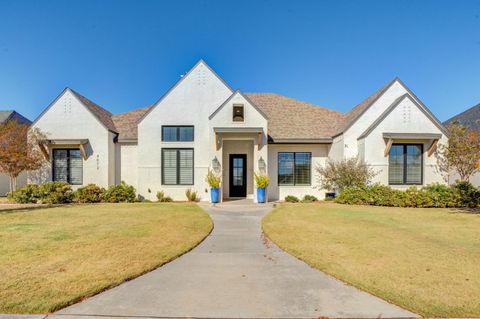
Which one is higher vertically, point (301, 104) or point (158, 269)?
point (301, 104)

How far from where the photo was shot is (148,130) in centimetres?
1750

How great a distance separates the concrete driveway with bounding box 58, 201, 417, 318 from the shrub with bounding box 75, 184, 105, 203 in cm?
1288

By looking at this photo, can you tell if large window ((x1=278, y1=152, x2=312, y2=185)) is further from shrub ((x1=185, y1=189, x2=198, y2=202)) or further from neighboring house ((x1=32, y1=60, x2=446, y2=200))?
shrub ((x1=185, y1=189, x2=198, y2=202))

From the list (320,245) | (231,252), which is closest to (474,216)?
(320,245)

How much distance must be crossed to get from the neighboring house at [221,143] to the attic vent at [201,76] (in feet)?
0.21

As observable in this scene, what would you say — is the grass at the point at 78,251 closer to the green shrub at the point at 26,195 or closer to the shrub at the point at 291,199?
the green shrub at the point at 26,195

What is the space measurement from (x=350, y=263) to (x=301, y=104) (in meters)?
18.1

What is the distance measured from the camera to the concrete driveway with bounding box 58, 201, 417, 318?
12.0 ft

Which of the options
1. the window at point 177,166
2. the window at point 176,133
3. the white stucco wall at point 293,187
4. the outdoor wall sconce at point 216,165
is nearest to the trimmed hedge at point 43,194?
the window at point 177,166

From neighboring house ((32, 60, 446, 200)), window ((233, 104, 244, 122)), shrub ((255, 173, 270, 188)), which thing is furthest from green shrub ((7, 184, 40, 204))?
shrub ((255, 173, 270, 188))

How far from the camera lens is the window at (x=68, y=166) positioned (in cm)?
1783

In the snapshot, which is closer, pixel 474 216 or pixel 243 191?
pixel 474 216

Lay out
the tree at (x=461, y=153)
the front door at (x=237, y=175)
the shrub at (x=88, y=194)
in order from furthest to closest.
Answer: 1. the front door at (x=237, y=175)
2. the shrub at (x=88, y=194)
3. the tree at (x=461, y=153)

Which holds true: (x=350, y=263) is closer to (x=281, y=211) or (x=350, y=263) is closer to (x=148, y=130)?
(x=281, y=211)
